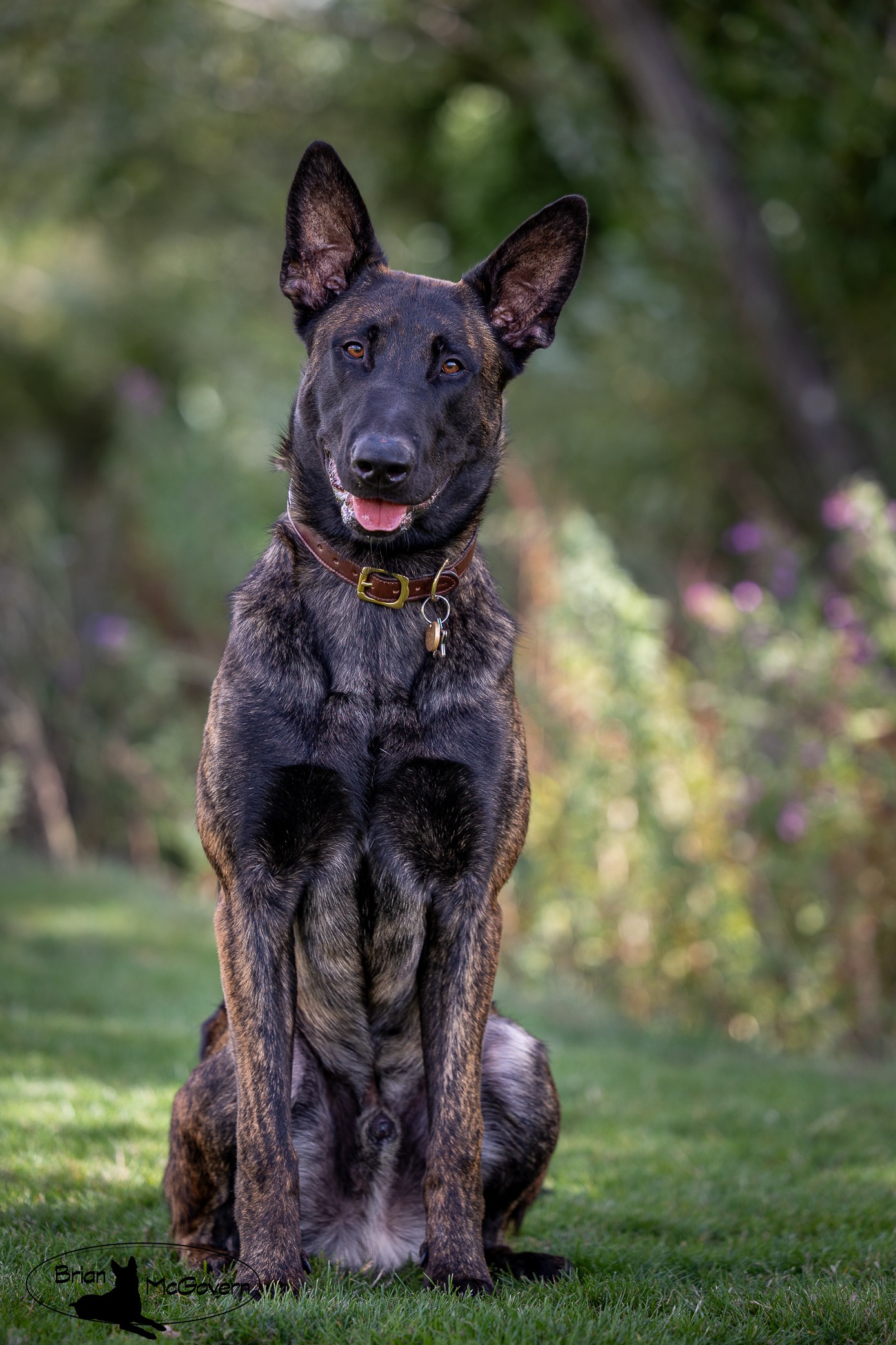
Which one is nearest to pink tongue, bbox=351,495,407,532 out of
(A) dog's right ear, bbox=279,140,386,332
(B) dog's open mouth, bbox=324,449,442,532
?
(B) dog's open mouth, bbox=324,449,442,532

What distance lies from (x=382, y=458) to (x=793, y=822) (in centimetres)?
375

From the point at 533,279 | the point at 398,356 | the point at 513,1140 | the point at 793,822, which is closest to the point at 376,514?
the point at 398,356

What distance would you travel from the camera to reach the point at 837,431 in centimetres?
940

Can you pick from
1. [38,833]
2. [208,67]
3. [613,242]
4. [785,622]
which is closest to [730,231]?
[613,242]

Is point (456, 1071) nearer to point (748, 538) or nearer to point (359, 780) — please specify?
point (359, 780)

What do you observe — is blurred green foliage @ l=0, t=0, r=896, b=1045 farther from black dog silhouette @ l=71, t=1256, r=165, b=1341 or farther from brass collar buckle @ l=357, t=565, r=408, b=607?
black dog silhouette @ l=71, t=1256, r=165, b=1341

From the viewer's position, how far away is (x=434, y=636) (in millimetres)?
3133

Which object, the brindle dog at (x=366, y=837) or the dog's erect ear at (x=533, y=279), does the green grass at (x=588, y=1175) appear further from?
the dog's erect ear at (x=533, y=279)

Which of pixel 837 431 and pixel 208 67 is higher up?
pixel 208 67

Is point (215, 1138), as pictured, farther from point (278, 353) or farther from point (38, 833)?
point (278, 353)

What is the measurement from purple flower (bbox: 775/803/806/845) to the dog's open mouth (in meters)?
3.49

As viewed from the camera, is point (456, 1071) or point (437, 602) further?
point (437, 602)

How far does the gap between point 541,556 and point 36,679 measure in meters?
4.44

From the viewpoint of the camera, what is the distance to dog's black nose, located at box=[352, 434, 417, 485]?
9.68 feet
